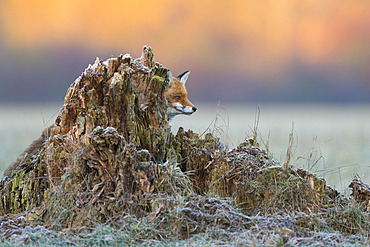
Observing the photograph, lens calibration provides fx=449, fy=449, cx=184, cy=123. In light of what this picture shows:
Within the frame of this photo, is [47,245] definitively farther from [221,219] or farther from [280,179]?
[280,179]

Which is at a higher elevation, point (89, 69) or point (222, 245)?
point (89, 69)

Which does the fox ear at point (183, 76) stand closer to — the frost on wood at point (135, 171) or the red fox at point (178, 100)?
the red fox at point (178, 100)

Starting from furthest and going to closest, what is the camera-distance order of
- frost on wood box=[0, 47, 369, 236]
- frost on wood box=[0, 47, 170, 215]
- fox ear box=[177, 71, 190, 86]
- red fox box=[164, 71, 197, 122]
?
1. fox ear box=[177, 71, 190, 86]
2. red fox box=[164, 71, 197, 122]
3. frost on wood box=[0, 47, 170, 215]
4. frost on wood box=[0, 47, 369, 236]

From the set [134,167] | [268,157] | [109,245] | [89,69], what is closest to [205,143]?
[268,157]

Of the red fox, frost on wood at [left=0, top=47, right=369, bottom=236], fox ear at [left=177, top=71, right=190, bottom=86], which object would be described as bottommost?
frost on wood at [left=0, top=47, right=369, bottom=236]

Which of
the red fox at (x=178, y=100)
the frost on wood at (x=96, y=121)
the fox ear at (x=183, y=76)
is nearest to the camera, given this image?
the frost on wood at (x=96, y=121)

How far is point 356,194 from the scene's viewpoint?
16.4 ft

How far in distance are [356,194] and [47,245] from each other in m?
3.31

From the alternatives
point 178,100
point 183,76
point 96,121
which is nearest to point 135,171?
point 96,121

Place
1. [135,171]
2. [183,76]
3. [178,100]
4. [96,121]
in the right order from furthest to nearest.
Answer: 1. [183,76]
2. [178,100]
3. [96,121]
4. [135,171]

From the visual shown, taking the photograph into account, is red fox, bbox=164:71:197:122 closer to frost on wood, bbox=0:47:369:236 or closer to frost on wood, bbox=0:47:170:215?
frost on wood, bbox=0:47:369:236

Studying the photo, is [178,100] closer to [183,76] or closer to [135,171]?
[183,76]

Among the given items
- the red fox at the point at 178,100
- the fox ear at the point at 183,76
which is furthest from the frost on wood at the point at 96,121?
the fox ear at the point at 183,76

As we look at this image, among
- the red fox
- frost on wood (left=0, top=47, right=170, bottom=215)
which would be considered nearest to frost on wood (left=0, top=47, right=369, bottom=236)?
frost on wood (left=0, top=47, right=170, bottom=215)
